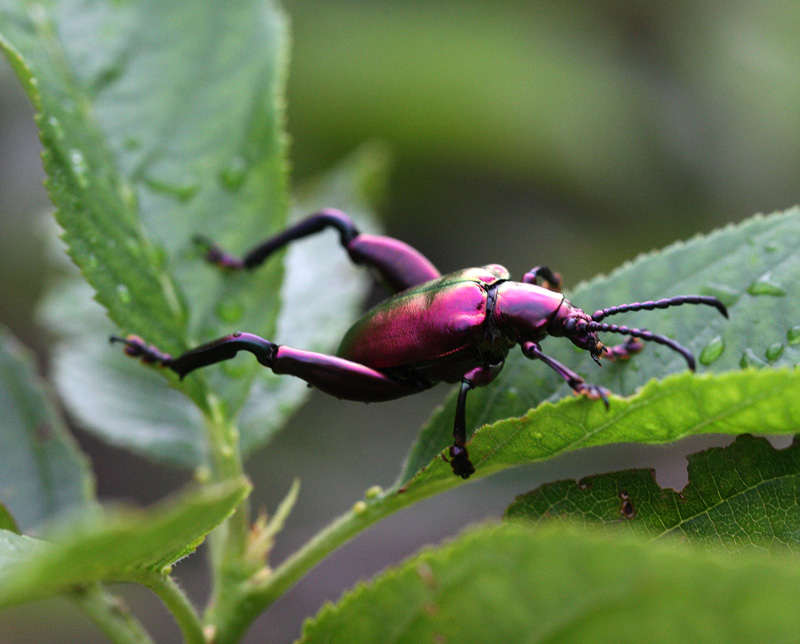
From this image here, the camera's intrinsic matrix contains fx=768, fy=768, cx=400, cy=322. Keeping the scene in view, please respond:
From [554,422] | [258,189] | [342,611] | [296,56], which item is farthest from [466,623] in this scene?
[296,56]

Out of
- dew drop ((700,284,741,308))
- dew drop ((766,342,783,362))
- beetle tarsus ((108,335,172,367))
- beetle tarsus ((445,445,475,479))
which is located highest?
dew drop ((700,284,741,308))

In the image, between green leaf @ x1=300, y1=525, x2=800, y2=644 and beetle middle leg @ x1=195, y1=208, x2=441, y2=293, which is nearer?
green leaf @ x1=300, y1=525, x2=800, y2=644

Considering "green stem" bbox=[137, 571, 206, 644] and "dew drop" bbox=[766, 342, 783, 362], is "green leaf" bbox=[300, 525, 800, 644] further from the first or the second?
"dew drop" bbox=[766, 342, 783, 362]

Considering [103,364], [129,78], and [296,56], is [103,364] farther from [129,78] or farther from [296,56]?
[296,56]

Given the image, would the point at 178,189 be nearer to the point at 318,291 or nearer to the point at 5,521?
the point at 318,291

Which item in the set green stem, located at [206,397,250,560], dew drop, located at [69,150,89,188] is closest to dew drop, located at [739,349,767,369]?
green stem, located at [206,397,250,560]

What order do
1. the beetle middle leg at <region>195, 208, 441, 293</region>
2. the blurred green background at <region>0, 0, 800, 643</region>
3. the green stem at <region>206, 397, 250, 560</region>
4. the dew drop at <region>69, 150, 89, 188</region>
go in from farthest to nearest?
1. the blurred green background at <region>0, 0, 800, 643</region>
2. the beetle middle leg at <region>195, 208, 441, 293</region>
3. the dew drop at <region>69, 150, 89, 188</region>
4. the green stem at <region>206, 397, 250, 560</region>

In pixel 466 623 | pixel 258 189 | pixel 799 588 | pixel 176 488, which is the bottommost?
pixel 176 488
